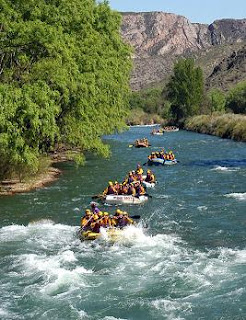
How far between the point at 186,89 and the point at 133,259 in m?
82.3

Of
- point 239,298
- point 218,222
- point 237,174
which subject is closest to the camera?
point 239,298

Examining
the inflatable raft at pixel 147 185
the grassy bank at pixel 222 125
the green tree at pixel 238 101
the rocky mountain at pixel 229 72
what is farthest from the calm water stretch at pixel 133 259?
the rocky mountain at pixel 229 72

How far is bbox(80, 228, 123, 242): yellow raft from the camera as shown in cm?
1919

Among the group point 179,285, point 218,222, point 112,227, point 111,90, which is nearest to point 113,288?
point 179,285

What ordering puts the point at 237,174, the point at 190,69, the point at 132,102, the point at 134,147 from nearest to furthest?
the point at 237,174, the point at 134,147, the point at 190,69, the point at 132,102

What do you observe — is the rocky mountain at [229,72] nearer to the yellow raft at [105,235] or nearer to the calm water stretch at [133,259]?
the calm water stretch at [133,259]

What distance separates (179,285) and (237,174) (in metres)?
20.3

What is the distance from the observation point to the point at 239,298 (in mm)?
13602

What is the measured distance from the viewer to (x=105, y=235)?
19.3 m

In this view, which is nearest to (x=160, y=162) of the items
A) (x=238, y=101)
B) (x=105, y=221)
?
(x=105, y=221)

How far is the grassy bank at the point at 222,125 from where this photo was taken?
202ft

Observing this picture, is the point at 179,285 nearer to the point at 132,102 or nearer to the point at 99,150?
the point at 99,150

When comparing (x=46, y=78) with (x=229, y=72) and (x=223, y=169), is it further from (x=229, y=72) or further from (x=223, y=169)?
(x=229, y=72)

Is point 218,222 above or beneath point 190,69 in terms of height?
beneath
